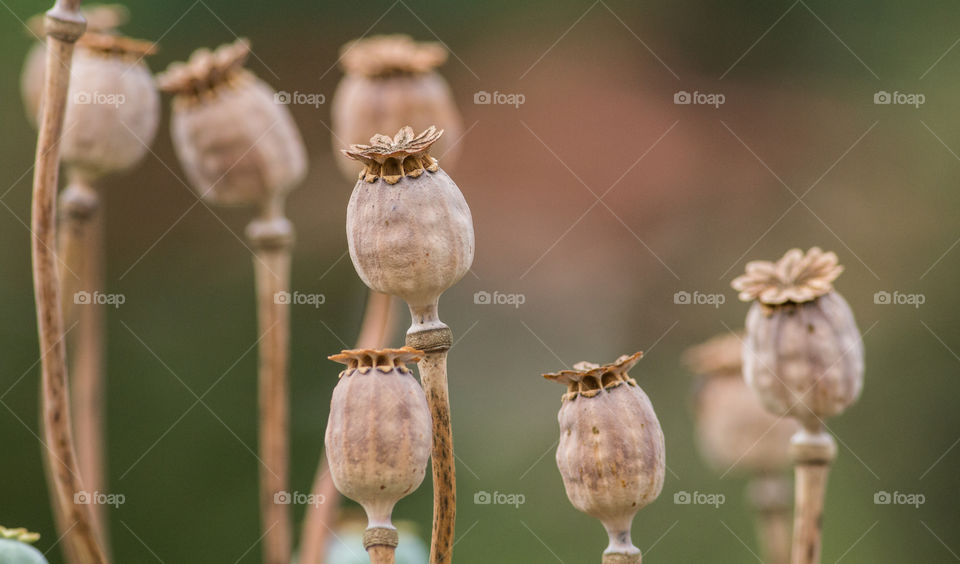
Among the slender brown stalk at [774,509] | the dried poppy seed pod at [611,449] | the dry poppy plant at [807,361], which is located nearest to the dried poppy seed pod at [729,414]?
the slender brown stalk at [774,509]

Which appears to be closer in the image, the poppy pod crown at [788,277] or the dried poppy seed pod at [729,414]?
the poppy pod crown at [788,277]

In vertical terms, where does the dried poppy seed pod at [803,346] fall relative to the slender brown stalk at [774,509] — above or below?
above

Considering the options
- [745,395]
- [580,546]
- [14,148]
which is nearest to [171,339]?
[14,148]

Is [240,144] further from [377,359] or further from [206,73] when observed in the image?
[377,359]

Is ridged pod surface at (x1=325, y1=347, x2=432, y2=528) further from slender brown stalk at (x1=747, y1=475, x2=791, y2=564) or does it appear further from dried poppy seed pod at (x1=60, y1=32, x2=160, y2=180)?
slender brown stalk at (x1=747, y1=475, x2=791, y2=564)

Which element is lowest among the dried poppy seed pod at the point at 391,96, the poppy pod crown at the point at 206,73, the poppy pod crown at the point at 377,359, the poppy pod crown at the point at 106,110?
the poppy pod crown at the point at 377,359

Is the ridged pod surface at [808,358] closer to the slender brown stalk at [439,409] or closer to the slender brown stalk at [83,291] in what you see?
the slender brown stalk at [439,409]

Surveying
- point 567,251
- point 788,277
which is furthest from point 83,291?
point 567,251
